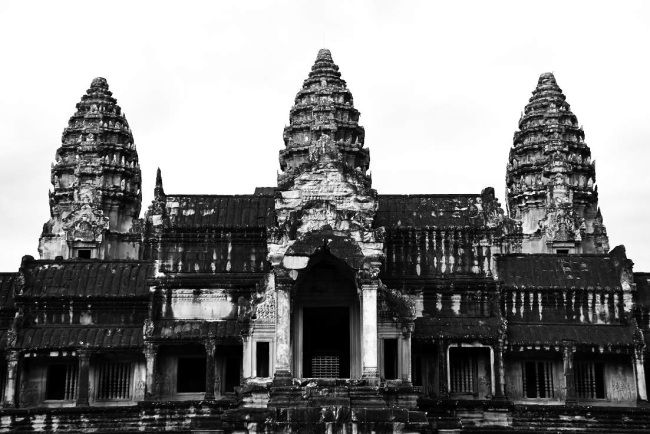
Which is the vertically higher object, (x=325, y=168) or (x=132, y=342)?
(x=325, y=168)

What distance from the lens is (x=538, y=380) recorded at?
99.6 feet

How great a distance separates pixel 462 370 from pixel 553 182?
25.1m

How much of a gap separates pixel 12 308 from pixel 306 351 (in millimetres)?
10564

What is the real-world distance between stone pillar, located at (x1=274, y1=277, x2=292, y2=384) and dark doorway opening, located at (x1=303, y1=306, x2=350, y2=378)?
8.70 feet

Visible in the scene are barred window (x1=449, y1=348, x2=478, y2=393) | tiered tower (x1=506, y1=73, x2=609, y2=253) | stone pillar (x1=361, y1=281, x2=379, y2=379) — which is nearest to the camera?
stone pillar (x1=361, y1=281, x2=379, y2=379)

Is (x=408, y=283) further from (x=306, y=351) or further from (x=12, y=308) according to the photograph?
(x=12, y=308)

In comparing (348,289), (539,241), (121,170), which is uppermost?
(121,170)

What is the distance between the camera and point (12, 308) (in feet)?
99.3

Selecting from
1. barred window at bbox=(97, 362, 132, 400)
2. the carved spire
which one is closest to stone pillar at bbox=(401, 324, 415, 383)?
barred window at bbox=(97, 362, 132, 400)

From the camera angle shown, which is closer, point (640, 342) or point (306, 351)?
point (306, 351)

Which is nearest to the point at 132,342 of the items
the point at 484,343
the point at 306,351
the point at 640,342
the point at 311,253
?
the point at 306,351

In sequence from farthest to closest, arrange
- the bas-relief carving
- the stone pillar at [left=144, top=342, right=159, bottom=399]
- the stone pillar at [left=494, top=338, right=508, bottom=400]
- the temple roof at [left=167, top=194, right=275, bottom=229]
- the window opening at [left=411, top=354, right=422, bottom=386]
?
the temple roof at [left=167, top=194, right=275, bottom=229]
the window opening at [left=411, top=354, right=422, bottom=386]
the bas-relief carving
the stone pillar at [left=494, top=338, right=508, bottom=400]
the stone pillar at [left=144, top=342, right=159, bottom=399]

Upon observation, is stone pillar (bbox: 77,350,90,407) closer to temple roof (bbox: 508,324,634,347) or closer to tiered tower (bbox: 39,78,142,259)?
temple roof (bbox: 508,324,634,347)

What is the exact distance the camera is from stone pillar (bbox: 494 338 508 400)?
93.1 ft
